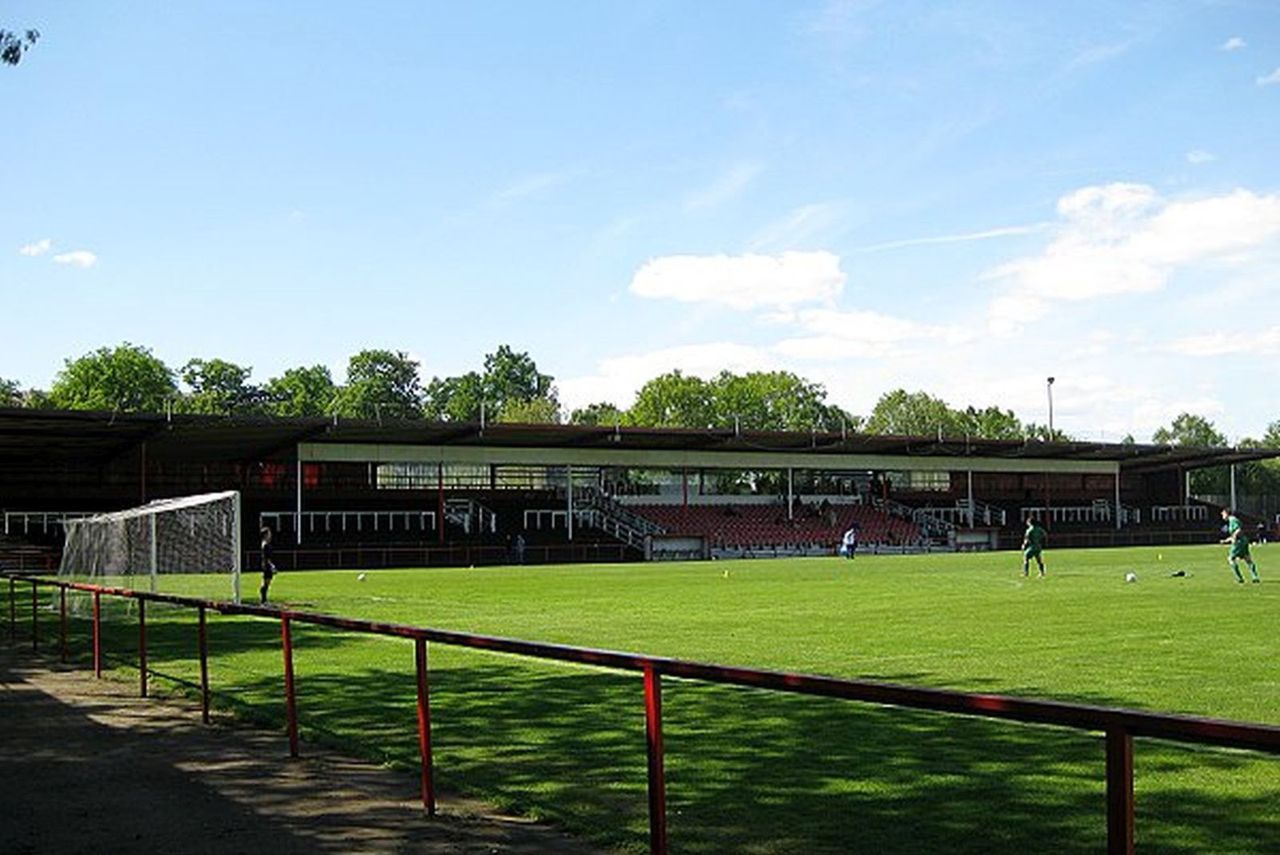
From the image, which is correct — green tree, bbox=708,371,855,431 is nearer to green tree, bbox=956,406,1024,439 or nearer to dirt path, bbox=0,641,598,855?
green tree, bbox=956,406,1024,439

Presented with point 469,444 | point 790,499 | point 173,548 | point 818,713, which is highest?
point 469,444

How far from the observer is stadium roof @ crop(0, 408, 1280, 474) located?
51969 mm

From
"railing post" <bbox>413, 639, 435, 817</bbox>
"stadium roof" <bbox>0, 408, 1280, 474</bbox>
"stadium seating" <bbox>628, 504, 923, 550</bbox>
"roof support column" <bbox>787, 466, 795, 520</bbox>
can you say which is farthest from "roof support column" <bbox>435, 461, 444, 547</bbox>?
"railing post" <bbox>413, 639, 435, 817</bbox>

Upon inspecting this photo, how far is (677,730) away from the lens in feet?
34.0

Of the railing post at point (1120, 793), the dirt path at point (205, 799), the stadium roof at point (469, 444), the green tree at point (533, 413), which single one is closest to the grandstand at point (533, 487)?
the stadium roof at point (469, 444)

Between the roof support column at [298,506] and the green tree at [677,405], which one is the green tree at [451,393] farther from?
the roof support column at [298,506]

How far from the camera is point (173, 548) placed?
26531 millimetres

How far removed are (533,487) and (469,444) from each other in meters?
9.60

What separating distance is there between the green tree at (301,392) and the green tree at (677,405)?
44.9 m

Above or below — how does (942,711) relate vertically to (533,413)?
below

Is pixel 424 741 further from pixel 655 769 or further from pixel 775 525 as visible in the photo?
pixel 775 525

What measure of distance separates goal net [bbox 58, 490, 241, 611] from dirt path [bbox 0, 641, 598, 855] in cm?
1424

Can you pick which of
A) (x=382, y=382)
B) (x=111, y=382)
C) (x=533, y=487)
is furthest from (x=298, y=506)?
(x=382, y=382)

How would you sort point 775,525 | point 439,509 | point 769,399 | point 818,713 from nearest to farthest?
1. point 818,713
2. point 439,509
3. point 775,525
4. point 769,399
